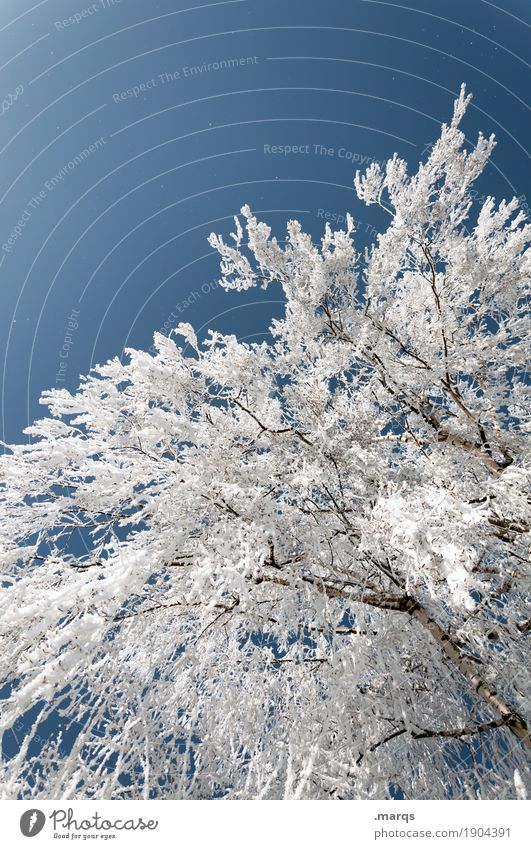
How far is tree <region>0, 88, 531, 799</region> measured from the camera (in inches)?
123

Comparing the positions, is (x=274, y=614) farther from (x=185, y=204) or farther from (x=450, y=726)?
(x=185, y=204)

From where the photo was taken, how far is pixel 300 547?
378cm

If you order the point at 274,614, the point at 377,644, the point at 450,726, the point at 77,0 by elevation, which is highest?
the point at 77,0

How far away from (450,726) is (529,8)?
13.6 metres

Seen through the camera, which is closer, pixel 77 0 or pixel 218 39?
pixel 77 0

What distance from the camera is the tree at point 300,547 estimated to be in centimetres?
312
